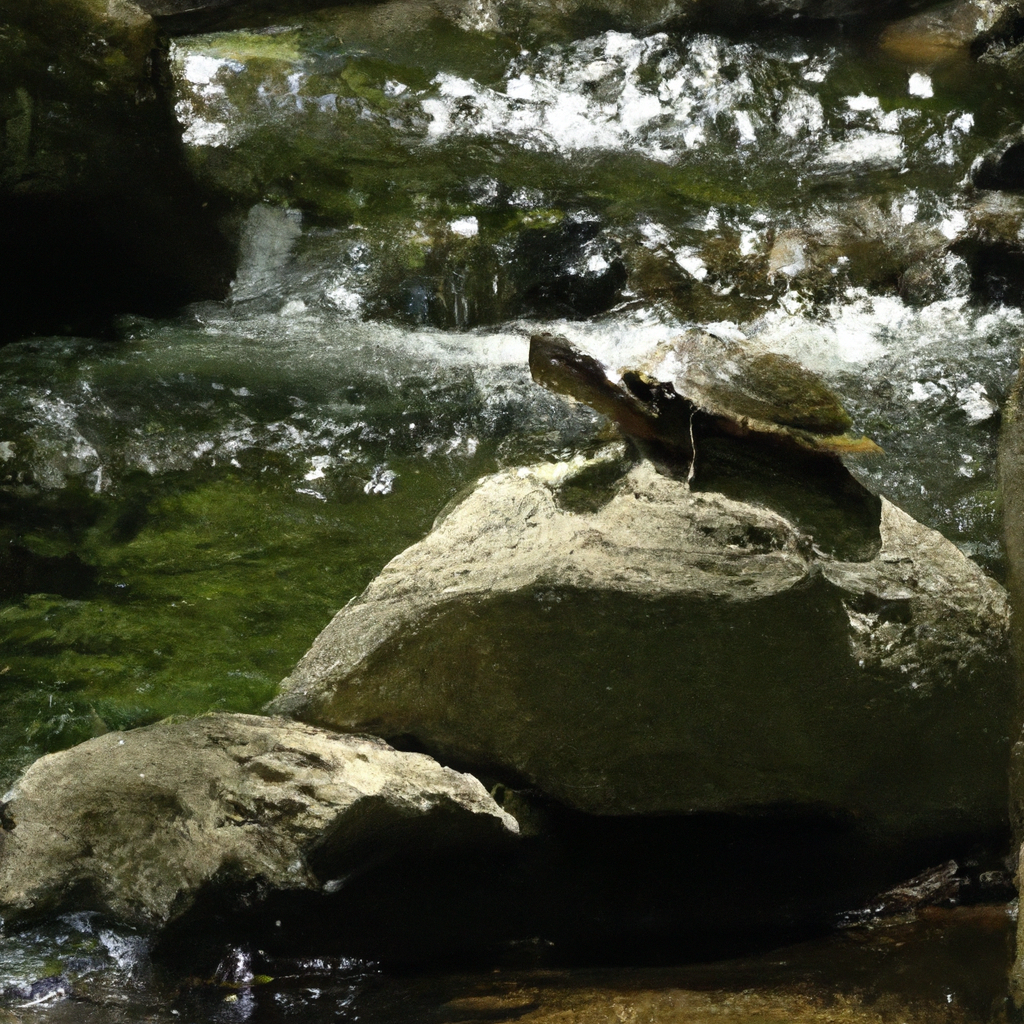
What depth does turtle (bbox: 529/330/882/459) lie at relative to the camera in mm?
2711

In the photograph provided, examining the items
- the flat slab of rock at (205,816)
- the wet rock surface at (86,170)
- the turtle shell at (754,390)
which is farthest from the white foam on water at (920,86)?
the flat slab of rock at (205,816)

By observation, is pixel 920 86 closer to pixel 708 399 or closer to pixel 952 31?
pixel 952 31

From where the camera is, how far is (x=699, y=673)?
2.46 meters

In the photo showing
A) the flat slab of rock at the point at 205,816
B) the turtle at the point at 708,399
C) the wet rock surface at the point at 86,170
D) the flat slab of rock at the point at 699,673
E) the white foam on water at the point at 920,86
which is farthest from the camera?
the white foam on water at the point at 920,86

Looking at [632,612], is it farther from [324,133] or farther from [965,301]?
[324,133]

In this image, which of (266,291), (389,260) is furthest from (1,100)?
(389,260)

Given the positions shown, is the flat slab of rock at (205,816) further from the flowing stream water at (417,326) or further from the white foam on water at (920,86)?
the white foam on water at (920,86)

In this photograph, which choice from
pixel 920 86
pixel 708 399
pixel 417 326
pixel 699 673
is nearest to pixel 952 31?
pixel 920 86

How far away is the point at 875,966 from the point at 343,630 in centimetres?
151

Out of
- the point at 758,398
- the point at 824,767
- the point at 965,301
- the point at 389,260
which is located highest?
the point at 389,260

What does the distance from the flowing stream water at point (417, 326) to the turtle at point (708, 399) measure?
1.36 feet

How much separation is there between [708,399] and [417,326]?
6.76ft

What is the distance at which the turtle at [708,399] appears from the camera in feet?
8.89

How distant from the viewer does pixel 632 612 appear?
8.05ft
